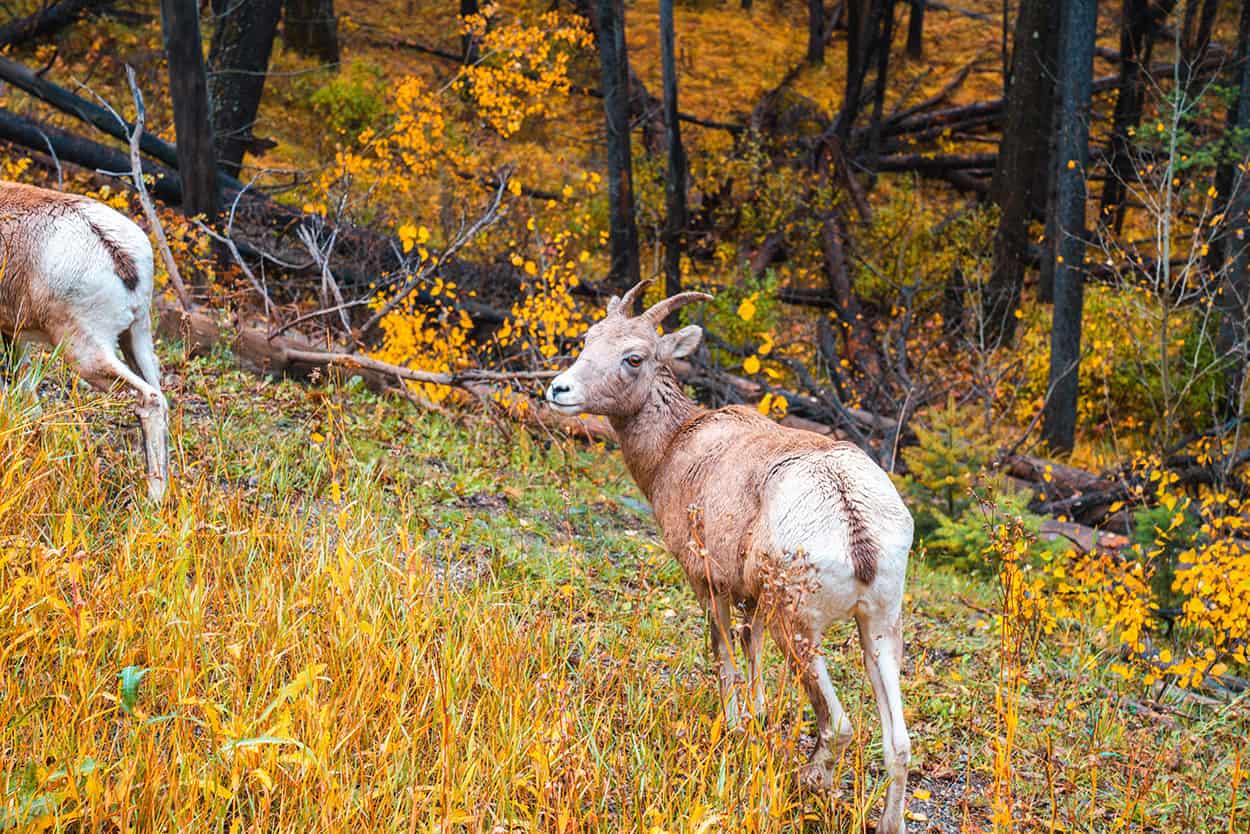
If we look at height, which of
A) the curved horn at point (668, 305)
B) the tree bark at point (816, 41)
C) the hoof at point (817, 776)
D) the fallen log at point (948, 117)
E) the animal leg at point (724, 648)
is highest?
the curved horn at point (668, 305)

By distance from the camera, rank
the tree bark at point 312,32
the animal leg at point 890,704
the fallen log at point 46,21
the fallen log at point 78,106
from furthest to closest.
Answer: the tree bark at point 312,32
the fallen log at point 46,21
the fallen log at point 78,106
the animal leg at point 890,704

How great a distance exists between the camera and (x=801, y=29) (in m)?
27.5

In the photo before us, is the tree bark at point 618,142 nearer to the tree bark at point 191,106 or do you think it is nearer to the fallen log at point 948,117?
the tree bark at point 191,106

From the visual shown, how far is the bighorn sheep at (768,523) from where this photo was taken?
→ 4012mm

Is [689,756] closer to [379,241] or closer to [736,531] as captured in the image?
[736,531]

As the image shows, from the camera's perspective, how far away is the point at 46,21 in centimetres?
1379

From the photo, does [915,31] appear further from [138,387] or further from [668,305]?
[138,387]

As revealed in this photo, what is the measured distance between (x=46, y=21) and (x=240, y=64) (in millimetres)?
2162

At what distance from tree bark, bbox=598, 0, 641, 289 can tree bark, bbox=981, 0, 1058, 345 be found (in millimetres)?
4907

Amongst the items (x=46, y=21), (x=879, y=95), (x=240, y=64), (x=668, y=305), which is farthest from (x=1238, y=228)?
(x=46, y=21)

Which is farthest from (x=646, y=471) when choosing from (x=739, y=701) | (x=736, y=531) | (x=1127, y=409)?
(x=1127, y=409)

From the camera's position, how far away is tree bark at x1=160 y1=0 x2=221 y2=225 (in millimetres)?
10375

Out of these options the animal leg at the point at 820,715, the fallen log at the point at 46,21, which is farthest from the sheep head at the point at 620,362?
the fallen log at the point at 46,21

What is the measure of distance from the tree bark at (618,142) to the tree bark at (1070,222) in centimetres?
488
